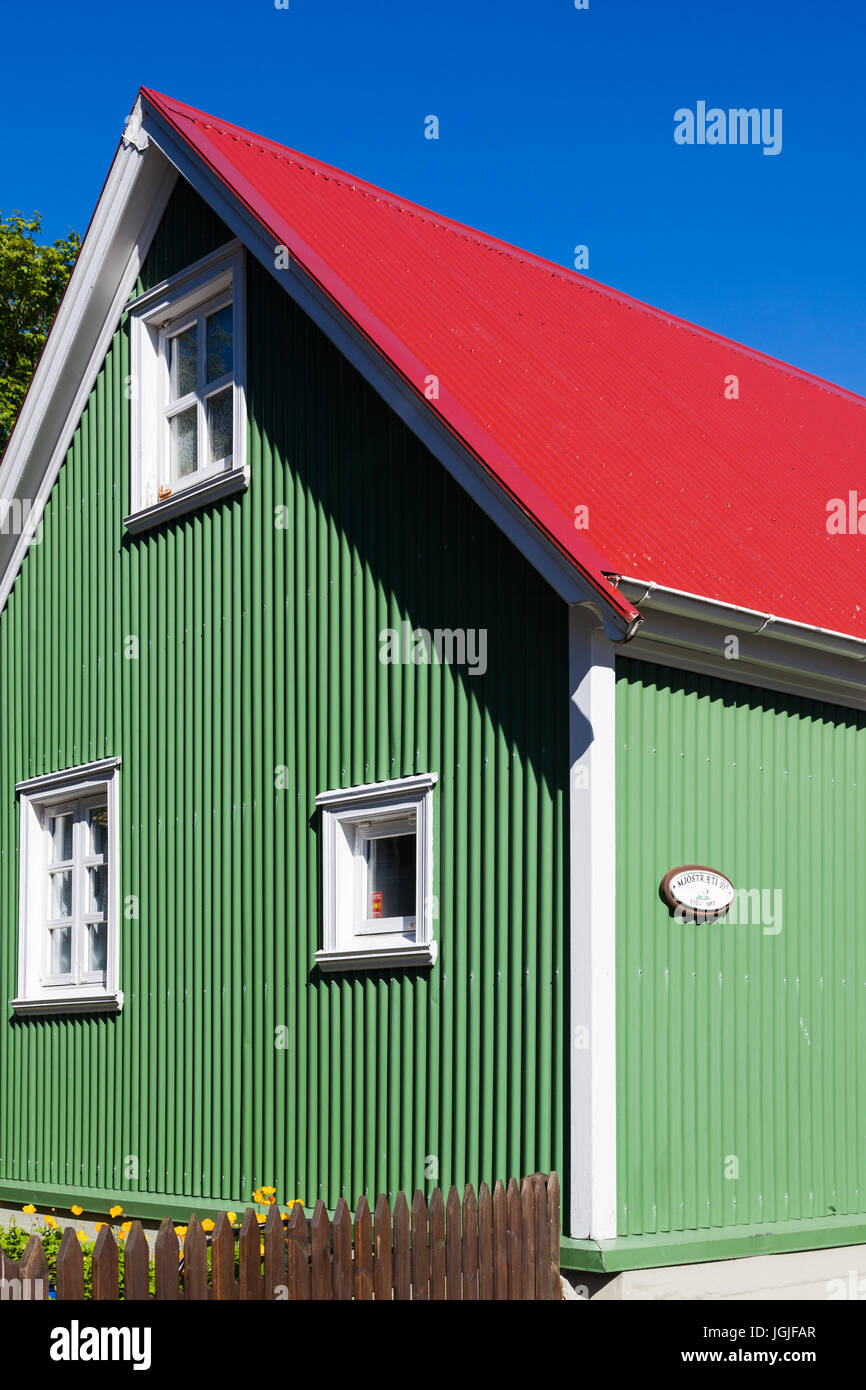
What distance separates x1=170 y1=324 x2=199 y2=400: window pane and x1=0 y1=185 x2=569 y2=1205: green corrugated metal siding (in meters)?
0.53

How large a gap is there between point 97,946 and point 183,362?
4689 millimetres

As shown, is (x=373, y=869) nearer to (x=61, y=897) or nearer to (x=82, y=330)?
(x=61, y=897)

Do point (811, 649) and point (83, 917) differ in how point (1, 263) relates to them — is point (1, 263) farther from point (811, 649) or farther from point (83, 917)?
point (811, 649)

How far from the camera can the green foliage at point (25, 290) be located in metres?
29.5

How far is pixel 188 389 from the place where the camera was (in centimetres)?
1292

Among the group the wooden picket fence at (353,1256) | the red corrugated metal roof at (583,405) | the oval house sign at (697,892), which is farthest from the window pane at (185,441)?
the wooden picket fence at (353,1256)

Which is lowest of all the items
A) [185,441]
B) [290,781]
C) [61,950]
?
[61,950]

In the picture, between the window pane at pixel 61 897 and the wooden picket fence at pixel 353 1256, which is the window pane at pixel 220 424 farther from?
the wooden picket fence at pixel 353 1256

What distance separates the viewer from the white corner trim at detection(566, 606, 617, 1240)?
8.41 m

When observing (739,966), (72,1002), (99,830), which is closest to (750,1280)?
(739,966)

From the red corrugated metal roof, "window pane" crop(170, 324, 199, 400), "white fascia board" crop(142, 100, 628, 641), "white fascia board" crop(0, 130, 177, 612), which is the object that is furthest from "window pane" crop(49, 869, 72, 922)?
the red corrugated metal roof

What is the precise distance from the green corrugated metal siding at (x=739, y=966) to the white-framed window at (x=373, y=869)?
4.78ft

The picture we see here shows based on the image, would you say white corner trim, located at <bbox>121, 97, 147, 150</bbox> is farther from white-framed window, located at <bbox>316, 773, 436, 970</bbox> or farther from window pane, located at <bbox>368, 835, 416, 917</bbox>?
window pane, located at <bbox>368, 835, 416, 917</bbox>
